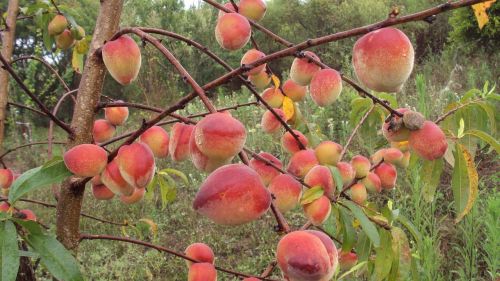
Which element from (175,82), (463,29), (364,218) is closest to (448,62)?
(463,29)

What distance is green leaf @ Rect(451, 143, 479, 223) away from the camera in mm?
747

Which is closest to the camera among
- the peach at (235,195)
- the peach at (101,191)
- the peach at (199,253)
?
the peach at (235,195)

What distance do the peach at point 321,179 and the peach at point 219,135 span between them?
0.23 metres

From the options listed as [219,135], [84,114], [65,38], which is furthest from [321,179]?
[65,38]

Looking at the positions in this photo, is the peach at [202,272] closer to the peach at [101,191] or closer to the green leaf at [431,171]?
the peach at [101,191]

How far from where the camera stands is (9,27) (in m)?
1.02

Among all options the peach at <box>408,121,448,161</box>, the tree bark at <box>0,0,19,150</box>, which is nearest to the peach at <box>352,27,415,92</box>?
the peach at <box>408,121,448,161</box>

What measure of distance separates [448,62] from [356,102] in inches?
185

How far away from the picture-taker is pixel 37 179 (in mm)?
619

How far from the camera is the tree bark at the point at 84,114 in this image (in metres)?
0.74

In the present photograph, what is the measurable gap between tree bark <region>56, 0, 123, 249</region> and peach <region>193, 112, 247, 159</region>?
0.30 m

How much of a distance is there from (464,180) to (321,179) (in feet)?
0.76

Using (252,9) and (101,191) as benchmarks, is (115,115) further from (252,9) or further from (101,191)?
(252,9)

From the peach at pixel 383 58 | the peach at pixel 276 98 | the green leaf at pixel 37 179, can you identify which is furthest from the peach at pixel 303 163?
the green leaf at pixel 37 179
